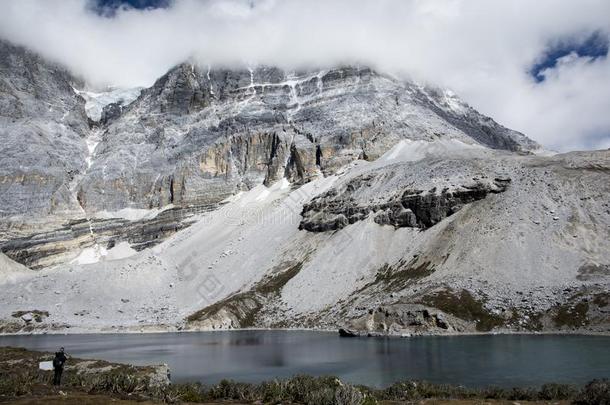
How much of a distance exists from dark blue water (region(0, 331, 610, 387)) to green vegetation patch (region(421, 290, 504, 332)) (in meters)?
7.26

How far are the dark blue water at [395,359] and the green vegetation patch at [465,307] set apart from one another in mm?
7261

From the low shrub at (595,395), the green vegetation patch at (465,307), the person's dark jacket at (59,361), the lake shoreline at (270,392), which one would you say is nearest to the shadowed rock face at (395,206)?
the green vegetation patch at (465,307)

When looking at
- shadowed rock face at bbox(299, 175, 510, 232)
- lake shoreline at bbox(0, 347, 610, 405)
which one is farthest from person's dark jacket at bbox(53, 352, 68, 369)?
shadowed rock face at bbox(299, 175, 510, 232)

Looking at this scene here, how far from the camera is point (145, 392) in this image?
35.1 metres

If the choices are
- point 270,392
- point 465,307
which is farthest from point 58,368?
point 465,307

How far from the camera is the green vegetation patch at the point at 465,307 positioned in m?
88.4

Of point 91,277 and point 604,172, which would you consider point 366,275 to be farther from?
point 91,277

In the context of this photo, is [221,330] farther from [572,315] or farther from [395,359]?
[572,315]

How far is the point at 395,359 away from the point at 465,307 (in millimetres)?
36018

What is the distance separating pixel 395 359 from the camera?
198 ft

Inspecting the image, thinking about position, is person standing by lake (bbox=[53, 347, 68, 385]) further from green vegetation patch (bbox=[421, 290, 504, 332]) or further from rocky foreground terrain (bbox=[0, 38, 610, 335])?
green vegetation patch (bbox=[421, 290, 504, 332])

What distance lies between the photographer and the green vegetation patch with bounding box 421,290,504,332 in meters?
88.4

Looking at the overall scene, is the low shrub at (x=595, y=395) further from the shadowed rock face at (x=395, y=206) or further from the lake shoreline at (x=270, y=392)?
the shadowed rock face at (x=395, y=206)

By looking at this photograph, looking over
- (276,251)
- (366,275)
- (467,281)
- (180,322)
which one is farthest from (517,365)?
(276,251)
